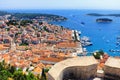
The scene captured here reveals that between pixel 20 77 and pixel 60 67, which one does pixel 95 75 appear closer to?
pixel 60 67

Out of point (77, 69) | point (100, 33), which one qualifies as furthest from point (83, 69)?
point (100, 33)

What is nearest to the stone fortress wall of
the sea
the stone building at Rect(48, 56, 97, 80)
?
the stone building at Rect(48, 56, 97, 80)

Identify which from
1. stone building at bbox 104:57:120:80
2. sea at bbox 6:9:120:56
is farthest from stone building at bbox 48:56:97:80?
sea at bbox 6:9:120:56

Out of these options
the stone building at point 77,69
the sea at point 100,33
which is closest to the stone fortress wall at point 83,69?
the stone building at point 77,69

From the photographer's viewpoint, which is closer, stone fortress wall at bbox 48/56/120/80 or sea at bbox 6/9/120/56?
stone fortress wall at bbox 48/56/120/80

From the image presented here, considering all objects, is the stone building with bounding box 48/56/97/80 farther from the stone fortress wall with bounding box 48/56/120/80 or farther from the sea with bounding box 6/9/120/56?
the sea with bounding box 6/9/120/56

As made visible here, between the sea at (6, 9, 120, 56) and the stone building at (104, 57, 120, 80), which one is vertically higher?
the stone building at (104, 57, 120, 80)

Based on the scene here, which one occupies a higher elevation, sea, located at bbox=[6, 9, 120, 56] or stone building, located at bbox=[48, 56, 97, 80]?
stone building, located at bbox=[48, 56, 97, 80]

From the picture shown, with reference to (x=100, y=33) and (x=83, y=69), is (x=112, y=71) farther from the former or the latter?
(x=100, y=33)

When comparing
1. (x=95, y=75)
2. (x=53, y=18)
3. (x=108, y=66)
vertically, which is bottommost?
(x=53, y=18)

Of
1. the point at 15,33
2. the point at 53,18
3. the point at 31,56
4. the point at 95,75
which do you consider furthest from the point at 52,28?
the point at 95,75

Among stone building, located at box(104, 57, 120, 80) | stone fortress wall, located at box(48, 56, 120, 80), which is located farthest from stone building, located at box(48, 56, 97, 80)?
stone building, located at box(104, 57, 120, 80)
